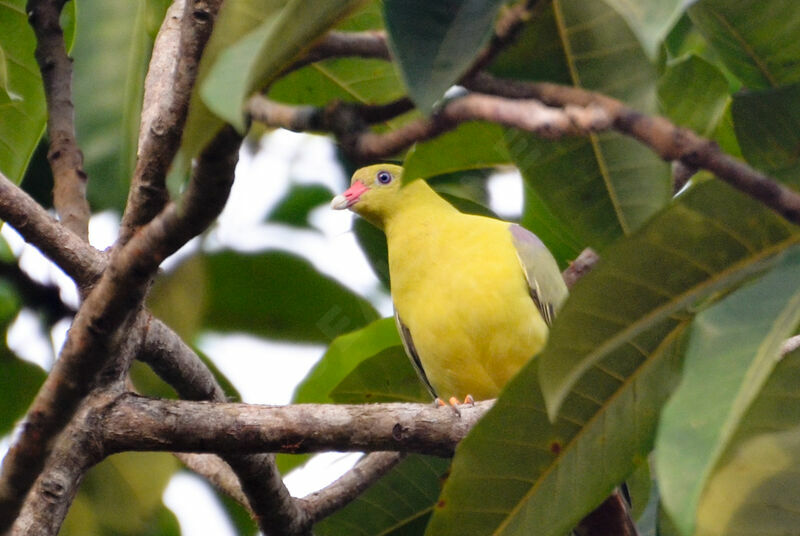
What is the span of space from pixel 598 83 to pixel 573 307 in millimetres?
359

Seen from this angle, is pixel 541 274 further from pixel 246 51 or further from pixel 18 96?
pixel 246 51

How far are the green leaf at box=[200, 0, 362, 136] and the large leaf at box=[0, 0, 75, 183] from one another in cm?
158

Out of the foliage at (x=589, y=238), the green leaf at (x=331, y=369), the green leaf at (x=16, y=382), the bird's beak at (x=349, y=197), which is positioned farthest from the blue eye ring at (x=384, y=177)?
the green leaf at (x=16, y=382)

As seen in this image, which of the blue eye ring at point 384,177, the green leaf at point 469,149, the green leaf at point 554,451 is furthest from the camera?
the blue eye ring at point 384,177

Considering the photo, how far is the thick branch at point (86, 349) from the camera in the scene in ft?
4.71

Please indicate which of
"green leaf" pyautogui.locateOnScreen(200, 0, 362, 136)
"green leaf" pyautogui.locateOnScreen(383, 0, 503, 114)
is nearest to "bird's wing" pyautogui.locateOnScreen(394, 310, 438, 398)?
"green leaf" pyautogui.locateOnScreen(383, 0, 503, 114)

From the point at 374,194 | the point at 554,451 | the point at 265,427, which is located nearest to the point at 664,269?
the point at 554,451

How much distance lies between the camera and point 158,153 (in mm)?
1505

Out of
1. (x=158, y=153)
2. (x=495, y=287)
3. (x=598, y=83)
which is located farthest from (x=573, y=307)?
(x=495, y=287)

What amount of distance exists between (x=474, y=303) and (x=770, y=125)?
5.14ft

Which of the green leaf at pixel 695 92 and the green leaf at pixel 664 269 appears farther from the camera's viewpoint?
the green leaf at pixel 695 92

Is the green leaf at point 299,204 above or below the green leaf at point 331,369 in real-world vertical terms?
above

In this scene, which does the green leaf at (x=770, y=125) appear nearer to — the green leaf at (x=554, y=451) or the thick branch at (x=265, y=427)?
the green leaf at (x=554, y=451)

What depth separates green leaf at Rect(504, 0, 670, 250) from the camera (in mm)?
1440
